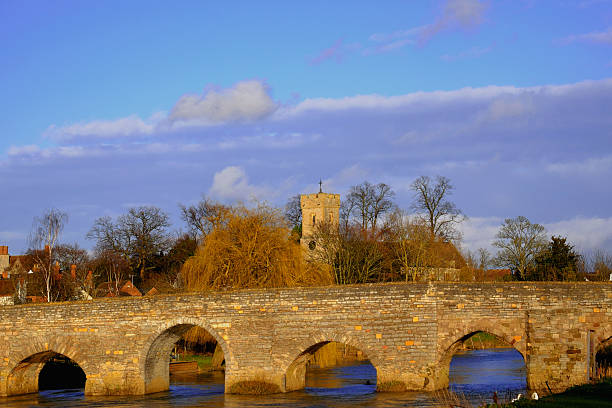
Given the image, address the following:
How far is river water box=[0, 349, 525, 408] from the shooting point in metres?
23.7

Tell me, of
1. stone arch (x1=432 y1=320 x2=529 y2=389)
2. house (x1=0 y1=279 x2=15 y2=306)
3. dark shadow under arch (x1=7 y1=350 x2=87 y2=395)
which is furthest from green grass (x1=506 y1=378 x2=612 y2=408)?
house (x1=0 y1=279 x2=15 y2=306)

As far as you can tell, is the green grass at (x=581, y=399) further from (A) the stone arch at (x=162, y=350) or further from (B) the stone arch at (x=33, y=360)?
(B) the stone arch at (x=33, y=360)

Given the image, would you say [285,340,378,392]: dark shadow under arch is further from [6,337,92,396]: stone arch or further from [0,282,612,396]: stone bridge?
[6,337,92,396]: stone arch

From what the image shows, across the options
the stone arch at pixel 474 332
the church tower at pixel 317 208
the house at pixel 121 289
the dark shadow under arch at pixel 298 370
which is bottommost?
the dark shadow under arch at pixel 298 370

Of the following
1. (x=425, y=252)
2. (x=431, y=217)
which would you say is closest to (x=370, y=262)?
(x=425, y=252)

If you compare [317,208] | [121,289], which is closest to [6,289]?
[121,289]

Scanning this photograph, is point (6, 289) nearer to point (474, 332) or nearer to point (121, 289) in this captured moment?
point (121, 289)

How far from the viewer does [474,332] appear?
24.0m

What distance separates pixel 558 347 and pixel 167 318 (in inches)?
492

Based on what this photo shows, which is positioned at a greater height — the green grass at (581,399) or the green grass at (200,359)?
the green grass at (581,399)

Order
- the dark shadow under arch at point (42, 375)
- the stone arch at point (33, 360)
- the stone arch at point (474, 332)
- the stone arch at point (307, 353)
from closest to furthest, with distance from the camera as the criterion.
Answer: the stone arch at point (474, 332)
the stone arch at point (307, 353)
the stone arch at point (33, 360)
the dark shadow under arch at point (42, 375)

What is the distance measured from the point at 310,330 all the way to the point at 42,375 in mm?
13219

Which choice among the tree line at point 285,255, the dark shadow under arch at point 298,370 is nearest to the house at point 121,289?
the tree line at point 285,255

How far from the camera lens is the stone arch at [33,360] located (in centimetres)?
2764
